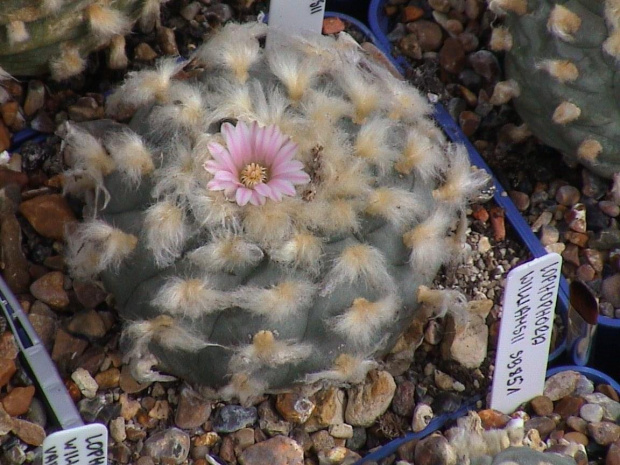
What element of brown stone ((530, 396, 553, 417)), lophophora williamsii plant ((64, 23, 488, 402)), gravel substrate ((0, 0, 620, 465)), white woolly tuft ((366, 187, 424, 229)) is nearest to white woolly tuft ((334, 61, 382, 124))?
lophophora williamsii plant ((64, 23, 488, 402))

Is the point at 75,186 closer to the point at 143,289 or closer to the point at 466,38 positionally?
the point at 143,289

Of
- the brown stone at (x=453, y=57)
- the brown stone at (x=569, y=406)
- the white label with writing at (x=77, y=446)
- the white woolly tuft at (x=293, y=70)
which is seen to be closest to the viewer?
the white label with writing at (x=77, y=446)

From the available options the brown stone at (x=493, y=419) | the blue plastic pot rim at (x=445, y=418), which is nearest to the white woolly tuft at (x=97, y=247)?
the blue plastic pot rim at (x=445, y=418)

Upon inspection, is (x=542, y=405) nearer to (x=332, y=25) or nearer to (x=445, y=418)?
(x=445, y=418)

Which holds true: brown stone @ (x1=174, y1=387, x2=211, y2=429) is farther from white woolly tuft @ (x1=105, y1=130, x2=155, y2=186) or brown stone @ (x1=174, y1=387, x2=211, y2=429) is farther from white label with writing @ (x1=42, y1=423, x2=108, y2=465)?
white woolly tuft @ (x1=105, y1=130, x2=155, y2=186)

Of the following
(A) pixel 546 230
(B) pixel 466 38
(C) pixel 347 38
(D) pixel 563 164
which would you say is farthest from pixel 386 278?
(B) pixel 466 38

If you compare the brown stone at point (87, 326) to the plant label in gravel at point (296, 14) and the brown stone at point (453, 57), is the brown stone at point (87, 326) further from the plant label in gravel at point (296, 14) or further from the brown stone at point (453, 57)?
the brown stone at point (453, 57)
